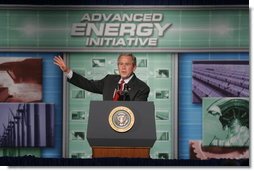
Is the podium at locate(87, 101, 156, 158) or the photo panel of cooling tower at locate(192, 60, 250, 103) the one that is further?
the photo panel of cooling tower at locate(192, 60, 250, 103)

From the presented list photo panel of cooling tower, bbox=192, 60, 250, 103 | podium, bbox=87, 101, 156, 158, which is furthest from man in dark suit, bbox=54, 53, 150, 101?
photo panel of cooling tower, bbox=192, 60, 250, 103

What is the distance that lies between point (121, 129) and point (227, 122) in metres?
1.09

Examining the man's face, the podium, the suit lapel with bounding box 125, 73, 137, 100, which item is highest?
the man's face

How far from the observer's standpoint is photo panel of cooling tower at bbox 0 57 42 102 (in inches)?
267

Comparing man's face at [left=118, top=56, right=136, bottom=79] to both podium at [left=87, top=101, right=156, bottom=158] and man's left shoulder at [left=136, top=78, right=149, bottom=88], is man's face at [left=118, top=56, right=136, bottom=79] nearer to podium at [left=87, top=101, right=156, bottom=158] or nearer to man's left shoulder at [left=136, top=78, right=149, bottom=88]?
man's left shoulder at [left=136, top=78, right=149, bottom=88]

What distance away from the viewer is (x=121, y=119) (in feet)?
21.7

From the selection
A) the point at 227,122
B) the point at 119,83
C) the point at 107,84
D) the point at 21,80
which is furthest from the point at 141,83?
the point at 21,80

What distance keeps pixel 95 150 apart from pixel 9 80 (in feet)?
3.72

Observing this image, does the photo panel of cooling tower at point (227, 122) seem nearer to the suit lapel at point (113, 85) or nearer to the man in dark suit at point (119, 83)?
the man in dark suit at point (119, 83)

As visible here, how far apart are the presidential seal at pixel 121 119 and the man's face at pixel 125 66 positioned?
15.0 inches

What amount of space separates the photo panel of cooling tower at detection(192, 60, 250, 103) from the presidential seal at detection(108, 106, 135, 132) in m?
0.73

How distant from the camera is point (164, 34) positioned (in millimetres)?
6805

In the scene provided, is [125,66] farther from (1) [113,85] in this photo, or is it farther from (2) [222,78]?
(2) [222,78]

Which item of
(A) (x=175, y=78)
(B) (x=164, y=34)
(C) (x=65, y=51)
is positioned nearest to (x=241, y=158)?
(A) (x=175, y=78)
